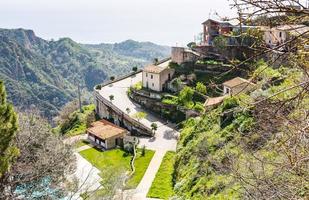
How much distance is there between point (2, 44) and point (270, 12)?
166m

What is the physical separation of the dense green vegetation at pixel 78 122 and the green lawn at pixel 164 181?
51.1 ft

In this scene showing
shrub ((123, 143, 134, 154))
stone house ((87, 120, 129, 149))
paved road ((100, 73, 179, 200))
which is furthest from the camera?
stone house ((87, 120, 129, 149))

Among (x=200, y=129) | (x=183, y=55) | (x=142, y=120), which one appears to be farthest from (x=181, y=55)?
(x=200, y=129)

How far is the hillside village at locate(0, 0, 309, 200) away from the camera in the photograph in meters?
4.85

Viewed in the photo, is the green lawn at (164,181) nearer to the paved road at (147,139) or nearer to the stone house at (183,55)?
the paved road at (147,139)

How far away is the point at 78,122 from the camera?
166 ft

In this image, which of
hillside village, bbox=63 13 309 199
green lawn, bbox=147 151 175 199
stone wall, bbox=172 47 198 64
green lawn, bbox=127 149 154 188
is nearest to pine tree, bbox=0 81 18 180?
green lawn, bbox=147 151 175 199

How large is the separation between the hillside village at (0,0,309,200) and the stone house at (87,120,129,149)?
0.10 metres

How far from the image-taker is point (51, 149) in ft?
68.9

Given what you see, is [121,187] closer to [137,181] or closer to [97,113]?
[137,181]

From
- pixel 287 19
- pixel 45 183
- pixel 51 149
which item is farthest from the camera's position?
pixel 51 149

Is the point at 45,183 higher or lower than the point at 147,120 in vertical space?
higher

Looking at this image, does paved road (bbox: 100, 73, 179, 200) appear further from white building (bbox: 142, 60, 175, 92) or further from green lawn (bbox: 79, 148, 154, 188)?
white building (bbox: 142, 60, 175, 92)

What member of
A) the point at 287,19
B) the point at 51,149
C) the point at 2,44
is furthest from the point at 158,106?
the point at 2,44
